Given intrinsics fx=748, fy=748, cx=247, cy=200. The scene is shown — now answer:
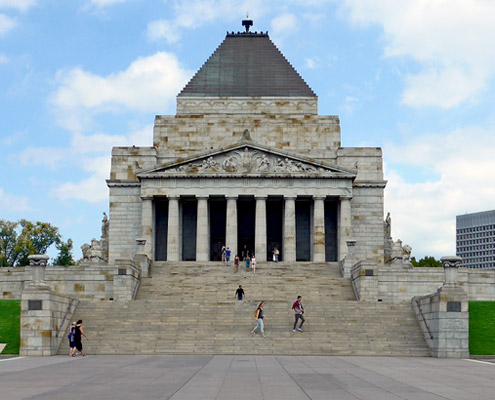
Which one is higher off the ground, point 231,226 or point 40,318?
point 231,226

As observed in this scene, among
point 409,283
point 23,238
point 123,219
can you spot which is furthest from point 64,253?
point 409,283

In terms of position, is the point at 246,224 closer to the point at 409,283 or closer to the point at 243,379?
the point at 409,283

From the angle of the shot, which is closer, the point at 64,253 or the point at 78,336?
the point at 78,336

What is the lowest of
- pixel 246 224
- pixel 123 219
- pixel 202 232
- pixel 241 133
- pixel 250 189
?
pixel 202 232

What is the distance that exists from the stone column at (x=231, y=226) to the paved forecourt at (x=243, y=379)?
3342cm

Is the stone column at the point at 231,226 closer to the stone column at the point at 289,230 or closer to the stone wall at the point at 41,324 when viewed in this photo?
the stone column at the point at 289,230

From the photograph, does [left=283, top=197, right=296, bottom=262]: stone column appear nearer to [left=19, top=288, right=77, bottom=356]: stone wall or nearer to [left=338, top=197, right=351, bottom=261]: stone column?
[left=338, top=197, right=351, bottom=261]: stone column

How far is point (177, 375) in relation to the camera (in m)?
22.2

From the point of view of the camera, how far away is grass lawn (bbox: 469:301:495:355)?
1337 inches

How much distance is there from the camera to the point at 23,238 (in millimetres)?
107062

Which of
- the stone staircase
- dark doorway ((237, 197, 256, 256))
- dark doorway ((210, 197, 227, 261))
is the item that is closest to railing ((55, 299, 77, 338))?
the stone staircase

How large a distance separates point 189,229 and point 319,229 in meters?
12.7

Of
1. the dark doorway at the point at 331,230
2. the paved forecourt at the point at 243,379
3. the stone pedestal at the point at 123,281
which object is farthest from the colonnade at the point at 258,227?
Result: the paved forecourt at the point at 243,379

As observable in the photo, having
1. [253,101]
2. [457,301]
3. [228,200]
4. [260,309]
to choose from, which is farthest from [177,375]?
[253,101]
